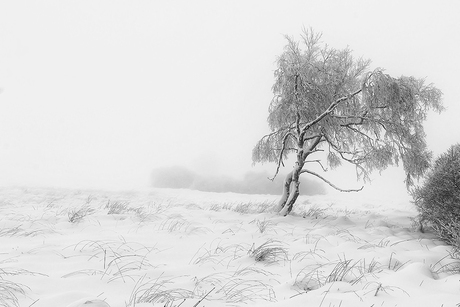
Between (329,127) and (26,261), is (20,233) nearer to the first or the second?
(26,261)

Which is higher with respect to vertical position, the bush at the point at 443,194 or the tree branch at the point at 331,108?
the tree branch at the point at 331,108

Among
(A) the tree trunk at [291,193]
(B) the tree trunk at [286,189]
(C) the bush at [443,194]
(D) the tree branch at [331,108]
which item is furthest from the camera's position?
(B) the tree trunk at [286,189]

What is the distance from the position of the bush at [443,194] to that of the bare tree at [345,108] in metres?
1.64

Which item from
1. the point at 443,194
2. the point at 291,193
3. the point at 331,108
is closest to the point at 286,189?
the point at 291,193

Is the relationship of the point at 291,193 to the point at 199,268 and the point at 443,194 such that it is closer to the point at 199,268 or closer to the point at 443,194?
the point at 443,194

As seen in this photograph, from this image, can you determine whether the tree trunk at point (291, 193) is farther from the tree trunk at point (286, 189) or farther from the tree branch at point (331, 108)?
the tree branch at point (331, 108)

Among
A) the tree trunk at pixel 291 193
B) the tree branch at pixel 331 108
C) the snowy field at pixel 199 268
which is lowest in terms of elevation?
the snowy field at pixel 199 268

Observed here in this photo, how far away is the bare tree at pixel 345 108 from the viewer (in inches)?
287

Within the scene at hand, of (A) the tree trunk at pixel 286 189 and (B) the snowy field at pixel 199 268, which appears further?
(A) the tree trunk at pixel 286 189

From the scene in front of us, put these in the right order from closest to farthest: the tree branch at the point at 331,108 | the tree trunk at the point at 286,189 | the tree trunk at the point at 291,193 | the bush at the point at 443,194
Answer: the bush at the point at 443,194
the tree branch at the point at 331,108
the tree trunk at the point at 291,193
the tree trunk at the point at 286,189

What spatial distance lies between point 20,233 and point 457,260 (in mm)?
6117

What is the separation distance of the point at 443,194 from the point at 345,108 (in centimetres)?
341

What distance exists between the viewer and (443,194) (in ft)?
18.4

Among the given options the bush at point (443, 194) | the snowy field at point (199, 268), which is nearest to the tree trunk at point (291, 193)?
the snowy field at point (199, 268)
